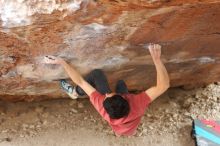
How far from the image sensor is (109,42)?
10.8 feet

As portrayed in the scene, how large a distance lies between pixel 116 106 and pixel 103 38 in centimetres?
47

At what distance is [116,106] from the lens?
3.16m

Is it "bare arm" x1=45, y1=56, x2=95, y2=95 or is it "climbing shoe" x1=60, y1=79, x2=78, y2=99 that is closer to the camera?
"bare arm" x1=45, y1=56, x2=95, y2=95

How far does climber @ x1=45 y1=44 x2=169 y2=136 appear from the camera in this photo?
322cm

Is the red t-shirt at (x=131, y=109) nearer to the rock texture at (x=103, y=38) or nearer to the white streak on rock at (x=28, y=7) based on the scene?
the rock texture at (x=103, y=38)

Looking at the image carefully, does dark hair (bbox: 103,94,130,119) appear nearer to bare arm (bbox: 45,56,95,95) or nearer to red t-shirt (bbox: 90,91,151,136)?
red t-shirt (bbox: 90,91,151,136)

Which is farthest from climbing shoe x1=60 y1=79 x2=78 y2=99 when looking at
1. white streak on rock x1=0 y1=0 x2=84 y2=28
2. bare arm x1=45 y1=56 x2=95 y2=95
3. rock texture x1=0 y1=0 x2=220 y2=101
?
white streak on rock x1=0 y1=0 x2=84 y2=28

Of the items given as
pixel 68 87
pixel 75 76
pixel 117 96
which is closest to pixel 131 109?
pixel 117 96

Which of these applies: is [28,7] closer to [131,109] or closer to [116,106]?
[116,106]

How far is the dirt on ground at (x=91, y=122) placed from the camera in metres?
4.22

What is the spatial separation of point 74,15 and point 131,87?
55.5 inches

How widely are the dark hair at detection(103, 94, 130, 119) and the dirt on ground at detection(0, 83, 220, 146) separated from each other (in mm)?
1047

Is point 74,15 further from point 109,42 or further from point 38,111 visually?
point 38,111

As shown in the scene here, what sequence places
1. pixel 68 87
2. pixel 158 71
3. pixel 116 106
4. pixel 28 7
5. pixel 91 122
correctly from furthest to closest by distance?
pixel 91 122 < pixel 68 87 < pixel 158 71 < pixel 116 106 < pixel 28 7
